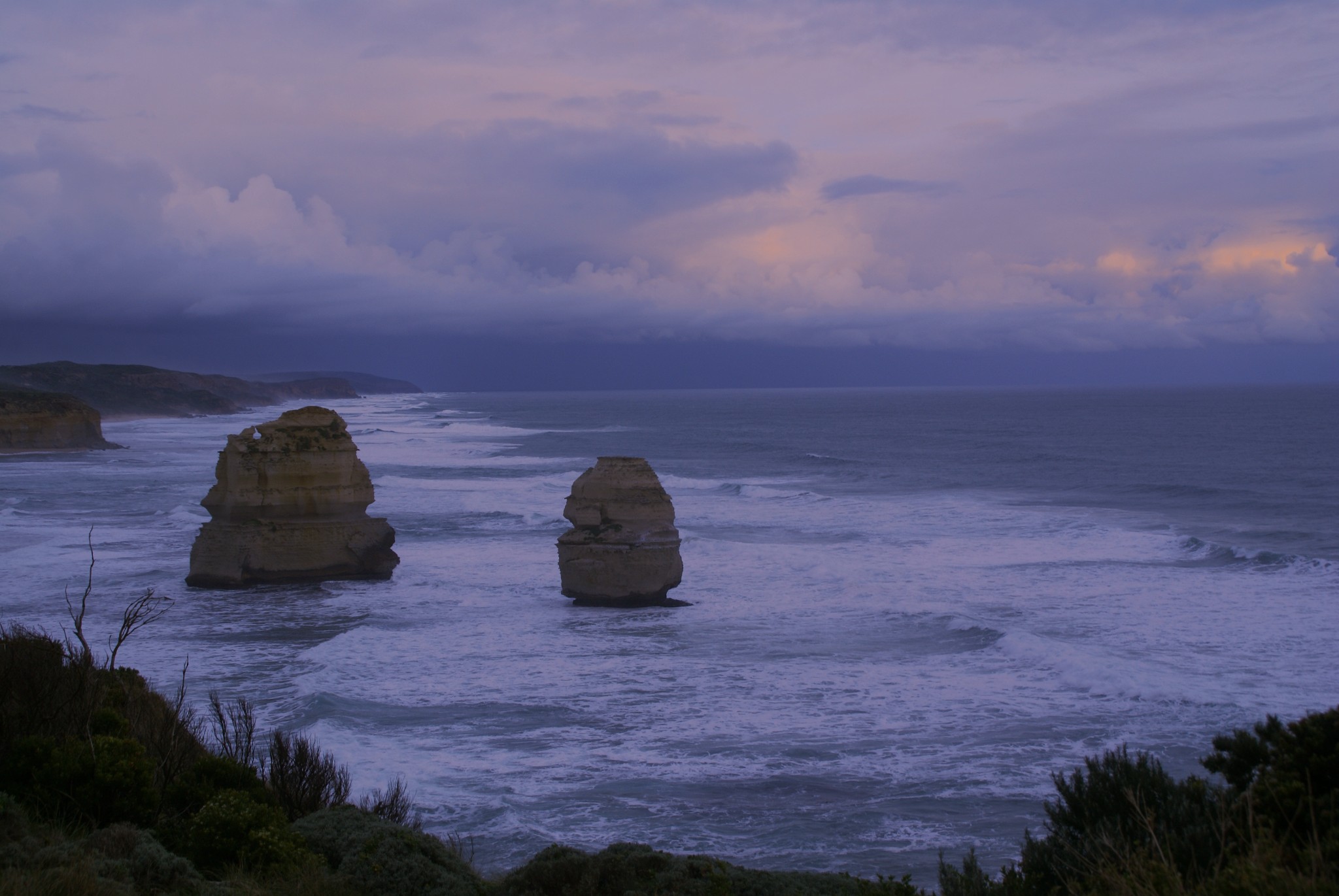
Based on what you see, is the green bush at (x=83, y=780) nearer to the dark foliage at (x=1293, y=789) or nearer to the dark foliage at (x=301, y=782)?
the dark foliage at (x=301, y=782)

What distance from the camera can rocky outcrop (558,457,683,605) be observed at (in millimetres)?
21516

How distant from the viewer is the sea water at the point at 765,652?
11594mm

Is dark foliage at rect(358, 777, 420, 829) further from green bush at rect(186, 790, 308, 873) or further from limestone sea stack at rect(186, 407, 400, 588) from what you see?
Answer: limestone sea stack at rect(186, 407, 400, 588)

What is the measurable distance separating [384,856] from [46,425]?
67797 mm

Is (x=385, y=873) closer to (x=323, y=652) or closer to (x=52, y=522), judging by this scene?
(x=323, y=652)

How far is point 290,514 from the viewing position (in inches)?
928

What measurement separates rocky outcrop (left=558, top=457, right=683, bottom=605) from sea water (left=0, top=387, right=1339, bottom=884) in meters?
0.67

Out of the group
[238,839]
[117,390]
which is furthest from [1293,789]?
[117,390]

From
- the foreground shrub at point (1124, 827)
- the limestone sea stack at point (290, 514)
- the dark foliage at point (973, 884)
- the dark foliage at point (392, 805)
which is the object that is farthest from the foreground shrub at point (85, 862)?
the limestone sea stack at point (290, 514)

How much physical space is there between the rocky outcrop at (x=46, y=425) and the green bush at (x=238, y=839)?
64387mm

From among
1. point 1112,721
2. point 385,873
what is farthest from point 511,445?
point 385,873

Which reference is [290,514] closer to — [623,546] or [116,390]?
[623,546]

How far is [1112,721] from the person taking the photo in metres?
14.1

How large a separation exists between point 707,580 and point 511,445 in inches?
2082
